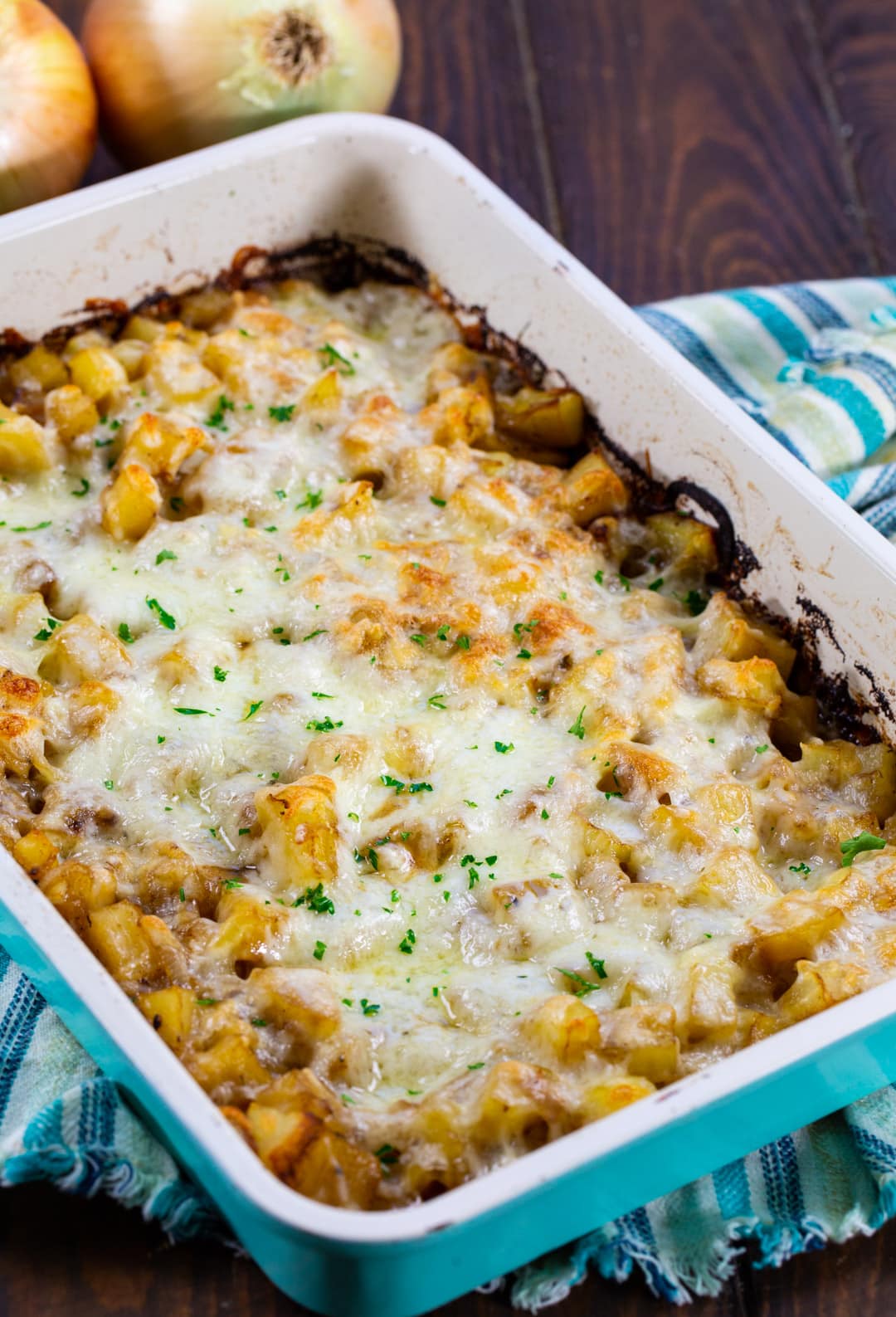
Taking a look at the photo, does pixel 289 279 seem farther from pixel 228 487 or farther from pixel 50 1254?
pixel 50 1254

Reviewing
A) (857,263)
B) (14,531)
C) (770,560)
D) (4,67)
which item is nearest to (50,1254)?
(14,531)

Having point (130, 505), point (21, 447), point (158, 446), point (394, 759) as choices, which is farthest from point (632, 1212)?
point (21, 447)

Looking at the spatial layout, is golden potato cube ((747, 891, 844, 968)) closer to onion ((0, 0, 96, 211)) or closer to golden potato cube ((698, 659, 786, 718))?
golden potato cube ((698, 659, 786, 718))

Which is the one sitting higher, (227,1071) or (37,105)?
(37,105)

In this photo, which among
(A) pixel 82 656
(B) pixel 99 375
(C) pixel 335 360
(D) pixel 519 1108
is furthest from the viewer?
(C) pixel 335 360

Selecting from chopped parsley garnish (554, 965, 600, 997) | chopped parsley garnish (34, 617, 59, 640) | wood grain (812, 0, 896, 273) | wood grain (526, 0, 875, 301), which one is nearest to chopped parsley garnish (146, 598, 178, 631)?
chopped parsley garnish (34, 617, 59, 640)

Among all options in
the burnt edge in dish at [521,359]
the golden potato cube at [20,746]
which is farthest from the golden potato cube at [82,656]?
the burnt edge in dish at [521,359]

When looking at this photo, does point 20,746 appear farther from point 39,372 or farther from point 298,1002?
point 39,372

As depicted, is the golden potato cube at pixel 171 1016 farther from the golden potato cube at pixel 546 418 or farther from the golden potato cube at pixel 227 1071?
the golden potato cube at pixel 546 418
